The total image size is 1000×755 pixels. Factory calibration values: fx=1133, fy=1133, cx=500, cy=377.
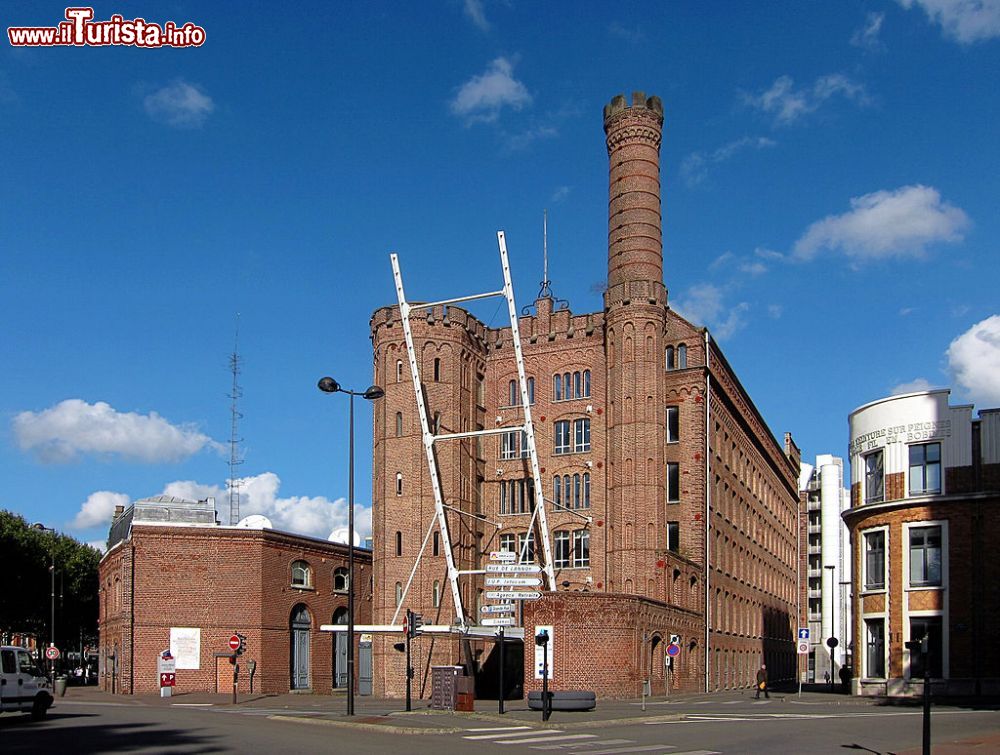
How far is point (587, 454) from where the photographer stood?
5775cm

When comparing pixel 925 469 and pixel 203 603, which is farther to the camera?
pixel 203 603

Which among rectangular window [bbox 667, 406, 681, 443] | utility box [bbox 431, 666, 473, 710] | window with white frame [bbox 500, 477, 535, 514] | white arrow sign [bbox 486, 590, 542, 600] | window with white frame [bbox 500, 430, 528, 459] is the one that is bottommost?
utility box [bbox 431, 666, 473, 710]

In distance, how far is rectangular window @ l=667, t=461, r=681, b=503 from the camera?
57.1 m

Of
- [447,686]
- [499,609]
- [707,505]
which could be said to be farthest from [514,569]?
[707,505]

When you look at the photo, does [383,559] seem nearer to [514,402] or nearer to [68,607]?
[514,402]

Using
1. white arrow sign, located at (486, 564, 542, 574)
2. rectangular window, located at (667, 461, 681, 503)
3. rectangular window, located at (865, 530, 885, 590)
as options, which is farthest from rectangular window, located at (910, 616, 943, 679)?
rectangular window, located at (667, 461, 681, 503)

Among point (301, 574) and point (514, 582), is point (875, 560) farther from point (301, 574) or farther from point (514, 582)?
point (301, 574)

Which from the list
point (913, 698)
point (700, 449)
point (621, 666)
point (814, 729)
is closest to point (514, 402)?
point (700, 449)

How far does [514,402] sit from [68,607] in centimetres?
4008

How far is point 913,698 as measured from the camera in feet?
133

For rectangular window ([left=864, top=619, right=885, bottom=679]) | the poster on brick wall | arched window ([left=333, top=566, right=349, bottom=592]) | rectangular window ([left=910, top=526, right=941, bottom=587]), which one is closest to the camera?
rectangular window ([left=910, top=526, right=941, bottom=587])

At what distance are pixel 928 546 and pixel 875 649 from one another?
179 inches

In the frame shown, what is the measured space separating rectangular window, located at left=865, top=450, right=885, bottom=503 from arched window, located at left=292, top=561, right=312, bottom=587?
84.1 ft

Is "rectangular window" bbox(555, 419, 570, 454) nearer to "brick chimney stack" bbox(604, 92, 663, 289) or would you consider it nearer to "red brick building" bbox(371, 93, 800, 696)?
"red brick building" bbox(371, 93, 800, 696)
